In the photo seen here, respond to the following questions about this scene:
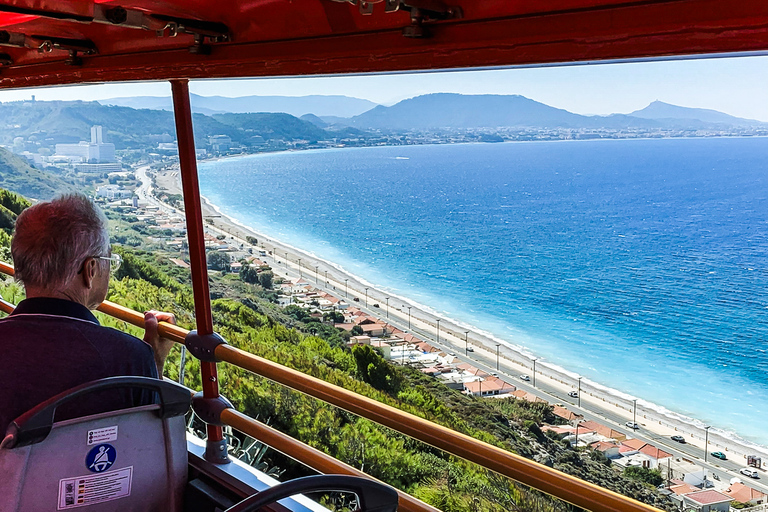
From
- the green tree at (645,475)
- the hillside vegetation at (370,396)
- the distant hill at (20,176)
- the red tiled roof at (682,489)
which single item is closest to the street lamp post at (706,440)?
the red tiled roof at (682,489)

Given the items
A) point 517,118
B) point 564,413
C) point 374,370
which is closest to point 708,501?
point 564,413

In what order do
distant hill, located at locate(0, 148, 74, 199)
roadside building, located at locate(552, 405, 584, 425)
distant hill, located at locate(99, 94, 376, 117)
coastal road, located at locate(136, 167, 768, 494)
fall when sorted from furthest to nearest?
roadside building, located at locate(552, 405, 584, 425) → coastal road, located at locate(136, 167, 768, 494) → distant hill, located at locate(0, 148, 74, 199) → distant hill, located at locate(99, 94, 376, 117)

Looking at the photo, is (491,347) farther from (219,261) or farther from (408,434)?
(408,434)

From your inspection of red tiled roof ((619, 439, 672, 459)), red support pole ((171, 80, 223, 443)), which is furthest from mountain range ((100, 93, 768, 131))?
red tiled roof ((619, 439, 672, 459))

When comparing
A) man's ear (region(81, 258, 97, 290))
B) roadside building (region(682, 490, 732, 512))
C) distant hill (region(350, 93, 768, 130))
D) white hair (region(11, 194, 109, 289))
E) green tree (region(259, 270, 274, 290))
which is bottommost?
roadside building (region(682, 490, 732, 512))

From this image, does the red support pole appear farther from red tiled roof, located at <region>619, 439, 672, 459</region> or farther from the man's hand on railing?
red tiled roof, located at <region>619, 439, 672, 459</region>

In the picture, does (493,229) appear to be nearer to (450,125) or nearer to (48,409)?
(450,125)
